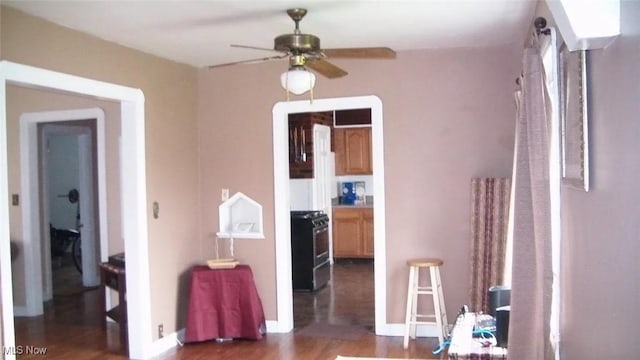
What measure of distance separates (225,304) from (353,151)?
471cm

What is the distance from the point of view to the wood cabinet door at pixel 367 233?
29.2 ft

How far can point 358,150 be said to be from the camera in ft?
30.4

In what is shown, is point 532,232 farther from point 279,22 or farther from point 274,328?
point 274,328

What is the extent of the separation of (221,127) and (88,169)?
2.75 meters

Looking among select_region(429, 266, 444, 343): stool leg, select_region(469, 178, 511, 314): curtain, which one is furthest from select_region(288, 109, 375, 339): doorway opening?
select_region(469, 178, 511, 314): curtain

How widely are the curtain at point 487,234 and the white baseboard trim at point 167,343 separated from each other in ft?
8.22

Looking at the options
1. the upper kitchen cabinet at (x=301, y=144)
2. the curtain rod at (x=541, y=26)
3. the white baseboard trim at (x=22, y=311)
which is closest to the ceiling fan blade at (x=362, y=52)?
the curtain rod at (x=541, y=26)

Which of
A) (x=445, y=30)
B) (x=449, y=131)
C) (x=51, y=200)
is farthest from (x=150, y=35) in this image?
(x=51, y=200)

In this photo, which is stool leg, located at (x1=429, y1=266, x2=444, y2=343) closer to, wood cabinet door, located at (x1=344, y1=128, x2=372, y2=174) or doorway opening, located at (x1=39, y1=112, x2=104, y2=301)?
doorway opening, located at (x1=39, y1=112, x2=104, y2=301)

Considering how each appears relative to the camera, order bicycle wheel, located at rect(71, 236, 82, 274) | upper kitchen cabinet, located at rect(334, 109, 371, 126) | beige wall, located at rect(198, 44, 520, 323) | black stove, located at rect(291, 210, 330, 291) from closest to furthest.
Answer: beige wall, located at rect(198, 44, 520, 323)
black stove, located at rect(291, 210, 330, 291)
bicycle wheel, located at rect(71, 236, 82, 274)
upper kitchen cabinet, located at rect(334, 109, 371, 126)

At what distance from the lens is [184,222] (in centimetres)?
527

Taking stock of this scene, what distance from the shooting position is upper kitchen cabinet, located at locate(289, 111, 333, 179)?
25.9 feet

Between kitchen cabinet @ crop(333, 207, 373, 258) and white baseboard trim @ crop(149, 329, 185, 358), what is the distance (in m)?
4.16

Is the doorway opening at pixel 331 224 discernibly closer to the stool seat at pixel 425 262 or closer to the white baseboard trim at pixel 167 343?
the stool seat at pixel 425 262
